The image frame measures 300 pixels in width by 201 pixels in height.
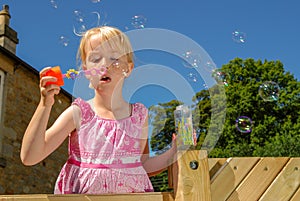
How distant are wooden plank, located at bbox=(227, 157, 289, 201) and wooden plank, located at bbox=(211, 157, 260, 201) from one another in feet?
0.07

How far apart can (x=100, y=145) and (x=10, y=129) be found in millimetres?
7432

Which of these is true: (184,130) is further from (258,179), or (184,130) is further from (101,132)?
(258,179)

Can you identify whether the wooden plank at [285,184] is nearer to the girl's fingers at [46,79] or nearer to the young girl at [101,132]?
the young girl at [101,132]

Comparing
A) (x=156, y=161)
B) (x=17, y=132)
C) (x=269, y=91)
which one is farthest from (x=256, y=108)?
(x=156, y=161)

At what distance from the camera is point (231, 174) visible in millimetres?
1930

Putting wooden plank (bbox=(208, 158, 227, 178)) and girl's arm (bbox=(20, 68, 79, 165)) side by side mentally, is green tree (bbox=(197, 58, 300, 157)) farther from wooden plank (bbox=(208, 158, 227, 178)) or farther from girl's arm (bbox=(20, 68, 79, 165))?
girl's arm (bbox=(20, 68, 79, 165))

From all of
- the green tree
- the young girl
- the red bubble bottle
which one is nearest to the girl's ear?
the young girl

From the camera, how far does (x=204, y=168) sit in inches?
61.3

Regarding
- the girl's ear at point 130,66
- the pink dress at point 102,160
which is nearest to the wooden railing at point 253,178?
the pink dress at point 102,160

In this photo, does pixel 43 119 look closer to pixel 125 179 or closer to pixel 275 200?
pixel 125 179

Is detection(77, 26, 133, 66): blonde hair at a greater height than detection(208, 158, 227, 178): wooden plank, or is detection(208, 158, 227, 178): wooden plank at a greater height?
detection(77, 26, 133, 66): blonde hair

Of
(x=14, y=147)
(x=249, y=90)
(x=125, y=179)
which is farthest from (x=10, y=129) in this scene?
(x=249, y=90)

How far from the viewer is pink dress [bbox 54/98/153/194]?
174 centimetres

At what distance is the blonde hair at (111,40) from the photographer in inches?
76.2
